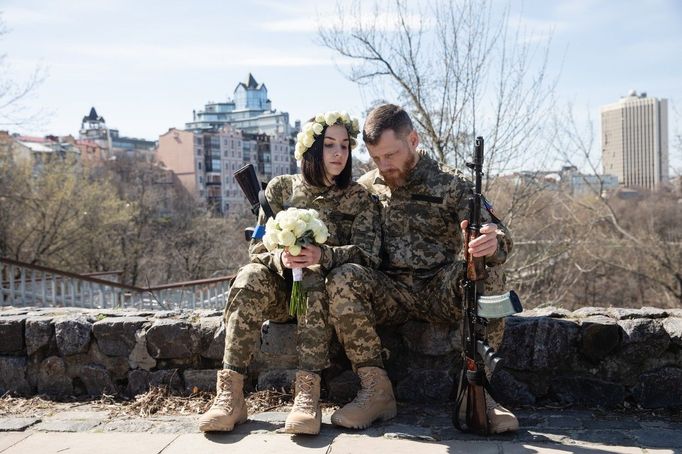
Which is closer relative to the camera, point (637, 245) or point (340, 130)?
point (340, 130)

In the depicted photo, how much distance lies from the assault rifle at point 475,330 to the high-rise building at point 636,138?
16.0 m

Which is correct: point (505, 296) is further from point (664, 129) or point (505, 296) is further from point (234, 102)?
point (234, 102)

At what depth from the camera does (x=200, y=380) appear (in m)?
3.96

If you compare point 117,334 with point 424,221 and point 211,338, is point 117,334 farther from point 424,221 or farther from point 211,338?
point 424,221

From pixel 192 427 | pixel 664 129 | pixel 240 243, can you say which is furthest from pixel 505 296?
pixel 240 243

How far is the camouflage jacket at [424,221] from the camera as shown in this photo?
146 inches

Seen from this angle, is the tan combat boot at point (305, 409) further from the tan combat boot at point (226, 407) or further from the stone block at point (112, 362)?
the stone block at point (112, 362)

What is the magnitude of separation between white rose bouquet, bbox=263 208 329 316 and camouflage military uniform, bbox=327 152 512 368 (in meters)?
0.17

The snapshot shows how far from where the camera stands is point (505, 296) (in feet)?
9.55

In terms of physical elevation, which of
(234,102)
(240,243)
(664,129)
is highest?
(234,102)

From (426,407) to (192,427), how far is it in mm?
1270

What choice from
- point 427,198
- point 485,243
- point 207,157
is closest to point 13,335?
point 427,198

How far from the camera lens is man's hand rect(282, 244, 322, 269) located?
3.29 metres

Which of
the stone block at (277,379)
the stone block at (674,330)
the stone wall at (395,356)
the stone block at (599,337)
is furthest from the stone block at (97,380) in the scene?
the stone block at (674,330)
